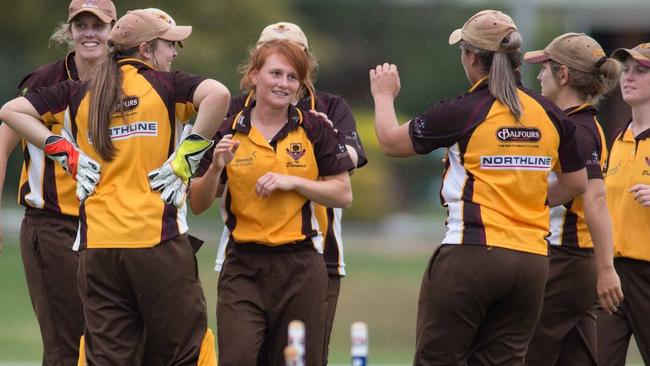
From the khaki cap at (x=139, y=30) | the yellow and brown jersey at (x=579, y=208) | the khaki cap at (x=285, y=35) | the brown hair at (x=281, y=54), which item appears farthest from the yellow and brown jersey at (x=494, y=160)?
the khaki cap at (x=139, y=30)

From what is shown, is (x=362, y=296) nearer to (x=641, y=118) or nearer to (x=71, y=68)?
(x=641, y=118)

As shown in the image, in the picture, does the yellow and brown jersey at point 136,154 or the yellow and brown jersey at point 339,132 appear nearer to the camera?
the yellow and brown jersey at point 136,154

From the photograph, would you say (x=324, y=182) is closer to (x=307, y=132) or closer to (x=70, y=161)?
(x=307, y=132)

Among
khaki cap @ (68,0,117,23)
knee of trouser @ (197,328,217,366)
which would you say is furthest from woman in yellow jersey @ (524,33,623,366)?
khaki cap @ (68,0,117,23)

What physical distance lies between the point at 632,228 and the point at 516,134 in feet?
4.94

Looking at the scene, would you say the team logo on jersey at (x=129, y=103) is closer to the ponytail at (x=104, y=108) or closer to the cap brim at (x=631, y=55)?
the ponytail at (x=104, y=108)

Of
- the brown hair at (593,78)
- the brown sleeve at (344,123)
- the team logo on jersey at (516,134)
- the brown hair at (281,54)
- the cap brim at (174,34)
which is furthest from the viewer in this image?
the brown sleeve at (344,123)

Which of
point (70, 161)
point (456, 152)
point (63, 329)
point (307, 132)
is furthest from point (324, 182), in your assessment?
point (63, 329)

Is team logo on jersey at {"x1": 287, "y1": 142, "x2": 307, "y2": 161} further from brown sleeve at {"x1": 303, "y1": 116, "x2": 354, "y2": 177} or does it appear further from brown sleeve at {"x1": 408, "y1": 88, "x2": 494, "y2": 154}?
Result: brown sleeve at {"x1": 408, "y1": 88, "x2": 494, "y2": 154}

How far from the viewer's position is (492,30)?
5.95 meters

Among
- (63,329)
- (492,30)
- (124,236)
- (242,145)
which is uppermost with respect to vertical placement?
(492,30)

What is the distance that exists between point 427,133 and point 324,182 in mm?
611

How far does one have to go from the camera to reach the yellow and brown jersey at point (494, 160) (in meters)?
5.86

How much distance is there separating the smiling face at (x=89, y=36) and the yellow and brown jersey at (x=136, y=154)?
952 mm
